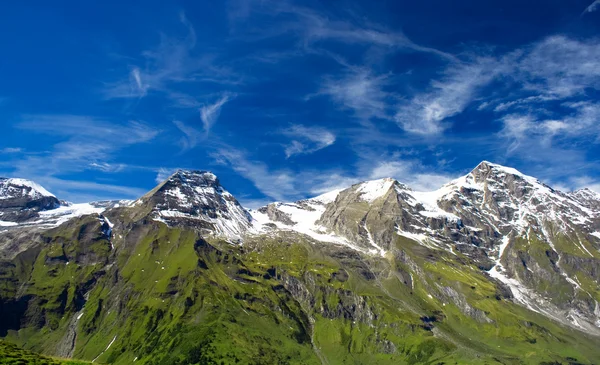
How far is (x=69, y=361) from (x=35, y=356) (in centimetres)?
690

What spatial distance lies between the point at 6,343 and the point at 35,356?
43.6 feet

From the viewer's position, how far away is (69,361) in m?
81.0

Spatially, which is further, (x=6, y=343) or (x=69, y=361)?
(x=6, y=343)

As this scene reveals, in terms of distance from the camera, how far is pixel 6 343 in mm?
89750

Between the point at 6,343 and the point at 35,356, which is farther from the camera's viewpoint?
the point at 6,343

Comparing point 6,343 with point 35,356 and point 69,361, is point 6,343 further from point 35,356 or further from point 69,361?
point 69,361

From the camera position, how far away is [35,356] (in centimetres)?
8188

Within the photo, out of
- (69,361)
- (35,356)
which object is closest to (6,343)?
(35,356)

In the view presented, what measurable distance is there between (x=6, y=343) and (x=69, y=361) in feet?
64.3
